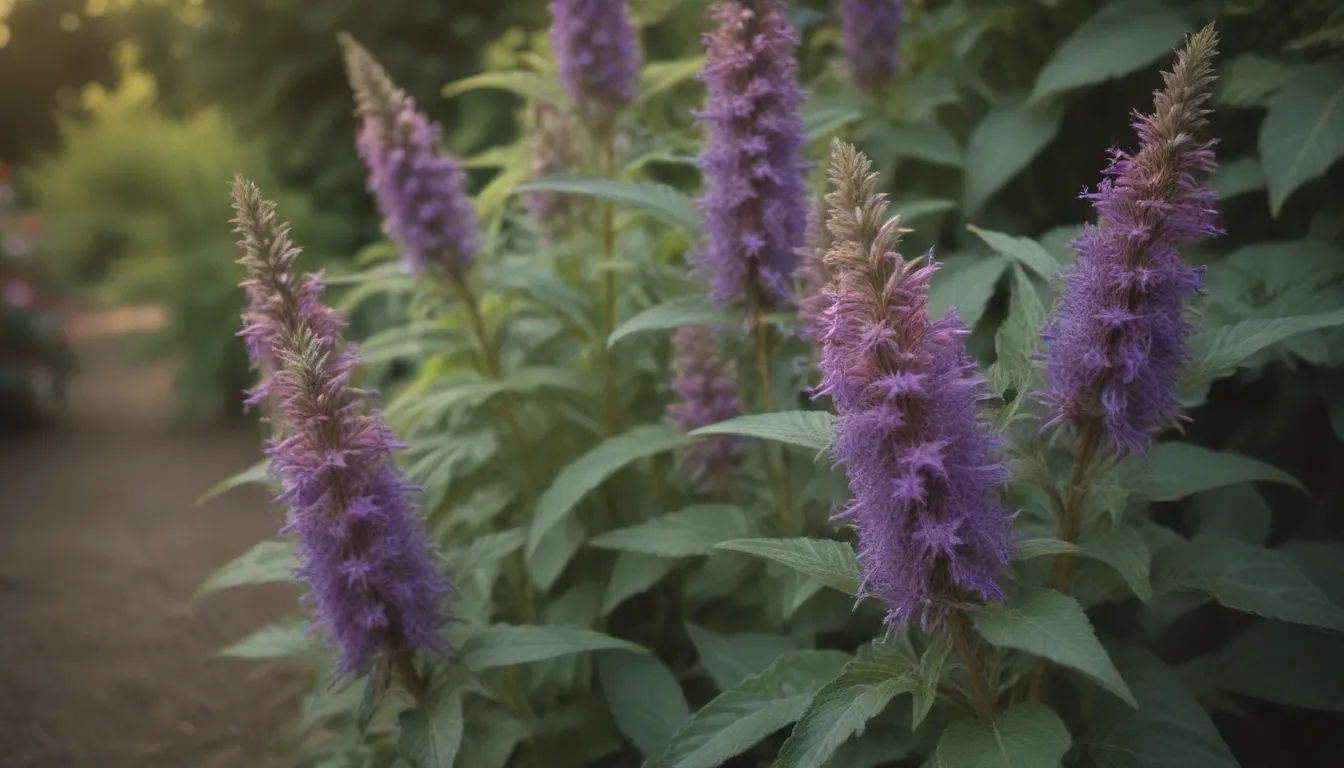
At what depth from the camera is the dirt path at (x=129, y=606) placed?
10.2ft

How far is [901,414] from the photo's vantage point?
1282 mm

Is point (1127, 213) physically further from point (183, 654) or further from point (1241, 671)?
point (183, 654)

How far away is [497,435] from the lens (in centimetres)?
264

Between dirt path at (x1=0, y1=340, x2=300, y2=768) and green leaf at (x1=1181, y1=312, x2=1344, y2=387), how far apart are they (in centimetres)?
267

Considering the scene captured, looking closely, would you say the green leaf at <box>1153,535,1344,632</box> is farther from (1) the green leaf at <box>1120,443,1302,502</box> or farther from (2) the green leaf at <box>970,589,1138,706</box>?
(2) the green leaf at <box>970,589,1138,706</box>

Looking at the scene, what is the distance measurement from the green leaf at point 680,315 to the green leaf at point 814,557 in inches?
20.1

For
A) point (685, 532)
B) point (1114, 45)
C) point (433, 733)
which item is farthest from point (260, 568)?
point (1114, 45)

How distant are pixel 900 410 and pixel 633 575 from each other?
111 cm

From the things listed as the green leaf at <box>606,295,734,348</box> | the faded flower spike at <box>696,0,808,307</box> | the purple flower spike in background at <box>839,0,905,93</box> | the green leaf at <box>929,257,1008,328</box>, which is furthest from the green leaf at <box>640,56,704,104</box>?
the green leaf at <box>929,257,1008,328</box>

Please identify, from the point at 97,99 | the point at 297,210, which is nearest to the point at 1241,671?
the point at 297,210

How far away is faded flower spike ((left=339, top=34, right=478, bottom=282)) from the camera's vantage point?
→ 2377 mm

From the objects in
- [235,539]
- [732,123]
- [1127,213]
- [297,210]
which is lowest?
[235,539]

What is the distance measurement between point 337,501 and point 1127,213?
129 centimetres

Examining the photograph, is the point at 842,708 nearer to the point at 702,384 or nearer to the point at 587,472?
the point at 587,472
